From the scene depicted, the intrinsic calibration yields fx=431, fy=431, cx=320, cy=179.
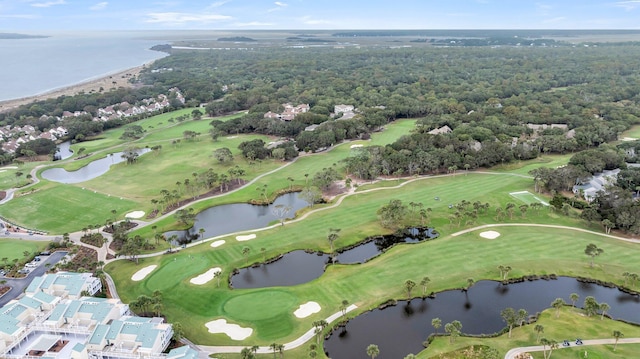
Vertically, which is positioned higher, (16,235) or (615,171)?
(615,171)

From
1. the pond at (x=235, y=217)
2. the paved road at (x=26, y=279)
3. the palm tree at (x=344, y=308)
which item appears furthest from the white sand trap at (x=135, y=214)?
the palm tree at (x=344, y=308)

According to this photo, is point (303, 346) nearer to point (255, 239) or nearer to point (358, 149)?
point (255, 239)

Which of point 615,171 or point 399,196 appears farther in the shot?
point 615,171

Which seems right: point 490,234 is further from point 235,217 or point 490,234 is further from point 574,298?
point 235,217

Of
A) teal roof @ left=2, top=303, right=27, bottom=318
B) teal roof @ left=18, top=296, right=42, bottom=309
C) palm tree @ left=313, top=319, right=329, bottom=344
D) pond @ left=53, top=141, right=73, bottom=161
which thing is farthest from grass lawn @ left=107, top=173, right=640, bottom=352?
pond @ left=53, top=141, right=73, bottom=161

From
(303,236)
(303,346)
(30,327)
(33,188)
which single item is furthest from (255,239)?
(33,188)
